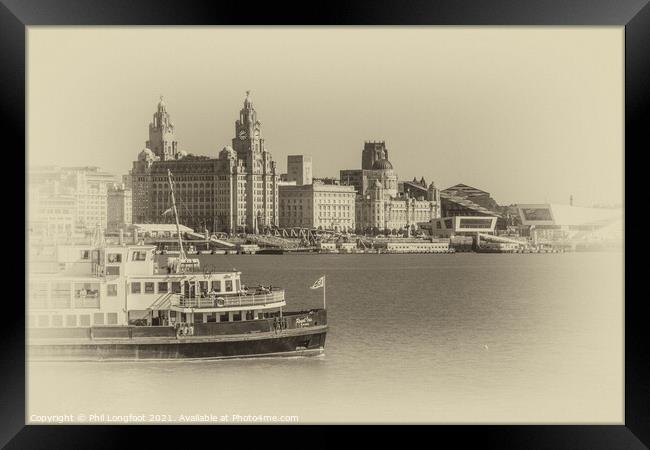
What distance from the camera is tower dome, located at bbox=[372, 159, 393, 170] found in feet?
32.0

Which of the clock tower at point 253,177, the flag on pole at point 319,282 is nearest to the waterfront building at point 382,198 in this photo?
the clock tower at point 253,177

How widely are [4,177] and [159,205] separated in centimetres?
184

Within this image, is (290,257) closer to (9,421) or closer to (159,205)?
(159,205)

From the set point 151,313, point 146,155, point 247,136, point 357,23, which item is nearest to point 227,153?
point 247,136

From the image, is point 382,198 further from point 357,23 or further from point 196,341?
point 357,23

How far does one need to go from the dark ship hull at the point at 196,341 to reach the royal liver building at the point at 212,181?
103 centimetres

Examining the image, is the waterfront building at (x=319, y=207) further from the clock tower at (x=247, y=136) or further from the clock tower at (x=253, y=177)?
the clock tower at (x=247, y=136)

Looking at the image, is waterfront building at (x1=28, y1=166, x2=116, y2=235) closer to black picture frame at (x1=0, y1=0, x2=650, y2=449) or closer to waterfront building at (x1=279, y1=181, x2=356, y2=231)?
black picture frame at (x1=0, y1=0, x2=650, y2=449)

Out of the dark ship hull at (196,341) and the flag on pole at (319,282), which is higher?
the flag on pole at (319,282)

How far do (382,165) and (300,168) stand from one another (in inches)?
29.3

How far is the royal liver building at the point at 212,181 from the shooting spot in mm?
9445

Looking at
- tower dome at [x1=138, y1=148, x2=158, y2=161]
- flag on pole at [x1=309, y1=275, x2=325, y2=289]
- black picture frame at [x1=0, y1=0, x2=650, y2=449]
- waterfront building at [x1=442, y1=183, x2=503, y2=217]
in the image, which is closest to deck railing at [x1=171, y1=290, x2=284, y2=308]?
flag on pole at [x1=309, y1=275, x2=325, y2=289]

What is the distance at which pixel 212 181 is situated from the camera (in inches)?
396

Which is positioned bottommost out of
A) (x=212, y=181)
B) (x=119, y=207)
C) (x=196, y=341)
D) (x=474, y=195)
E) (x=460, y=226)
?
(x=196, y=341)
